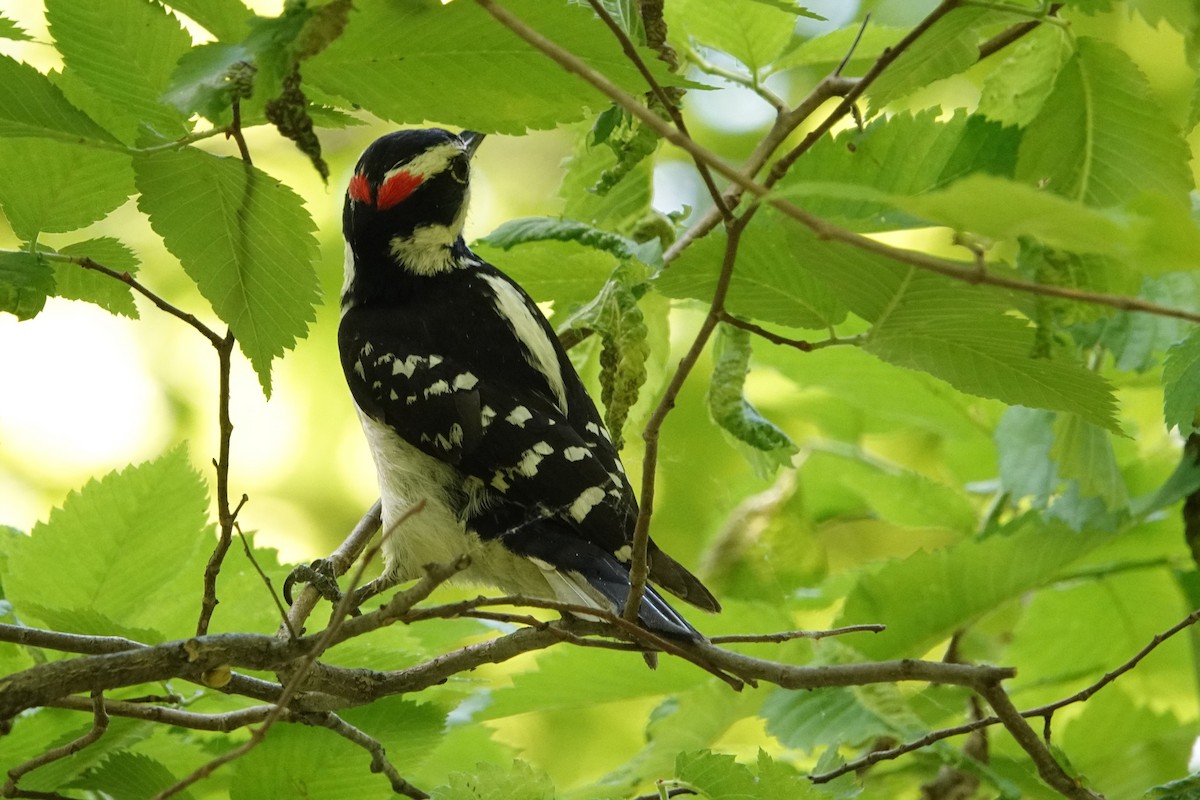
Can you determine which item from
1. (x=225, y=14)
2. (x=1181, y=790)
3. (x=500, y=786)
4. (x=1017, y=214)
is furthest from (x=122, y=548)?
(x=1181, y=790)

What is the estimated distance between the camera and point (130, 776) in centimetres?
135

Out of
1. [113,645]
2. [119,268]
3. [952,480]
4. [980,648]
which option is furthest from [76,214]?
[952,480]

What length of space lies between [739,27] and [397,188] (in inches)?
31.0

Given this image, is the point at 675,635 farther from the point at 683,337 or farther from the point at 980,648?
the point at 683,337

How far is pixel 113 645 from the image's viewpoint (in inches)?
48.8

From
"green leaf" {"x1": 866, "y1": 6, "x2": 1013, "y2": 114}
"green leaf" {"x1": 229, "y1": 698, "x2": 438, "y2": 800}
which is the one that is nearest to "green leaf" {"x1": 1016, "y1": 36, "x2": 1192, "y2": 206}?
"green leaf" {"x1": 866, "y1": 6, "x2": 1013, "y2": 114}

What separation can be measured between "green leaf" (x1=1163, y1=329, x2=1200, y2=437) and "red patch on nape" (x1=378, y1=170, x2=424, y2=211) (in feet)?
4.43

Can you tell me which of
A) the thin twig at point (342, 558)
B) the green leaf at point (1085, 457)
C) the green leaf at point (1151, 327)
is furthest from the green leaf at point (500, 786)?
the green leaf at point (1151, 327)

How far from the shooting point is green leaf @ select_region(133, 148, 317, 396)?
1152mm

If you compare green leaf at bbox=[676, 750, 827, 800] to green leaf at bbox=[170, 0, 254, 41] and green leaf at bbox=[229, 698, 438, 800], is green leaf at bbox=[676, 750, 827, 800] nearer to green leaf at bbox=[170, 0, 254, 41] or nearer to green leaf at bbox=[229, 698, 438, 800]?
green leaf at bbox=[229, 698, 438, 800]

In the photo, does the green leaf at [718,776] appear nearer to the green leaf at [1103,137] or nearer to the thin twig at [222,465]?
the thin twig at [222,465]

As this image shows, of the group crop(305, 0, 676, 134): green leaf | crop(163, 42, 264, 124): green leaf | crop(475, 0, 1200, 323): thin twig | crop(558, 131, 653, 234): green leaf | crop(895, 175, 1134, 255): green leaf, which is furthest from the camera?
crop(558, 131, 653, 234): green leaf

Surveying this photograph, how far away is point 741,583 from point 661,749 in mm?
488

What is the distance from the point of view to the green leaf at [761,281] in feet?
3.89
